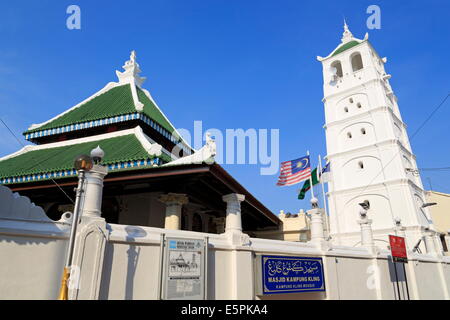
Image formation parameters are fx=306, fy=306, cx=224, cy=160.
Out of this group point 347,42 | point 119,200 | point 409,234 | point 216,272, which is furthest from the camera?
point 347,42

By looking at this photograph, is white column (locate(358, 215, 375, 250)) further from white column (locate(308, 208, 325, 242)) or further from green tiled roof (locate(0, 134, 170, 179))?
green tiled roof (locate(0, 134, 170, 179))

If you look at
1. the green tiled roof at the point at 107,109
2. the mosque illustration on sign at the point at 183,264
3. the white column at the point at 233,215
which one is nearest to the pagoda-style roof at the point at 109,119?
the green tiled roof at the point at 107,109

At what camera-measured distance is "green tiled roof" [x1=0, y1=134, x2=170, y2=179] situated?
12016 mm

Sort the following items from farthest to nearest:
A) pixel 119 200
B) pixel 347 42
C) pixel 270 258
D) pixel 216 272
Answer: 1. pixel 347 42
2. pixel 119 200
3. pixel 270 258
4. pixel 216 272

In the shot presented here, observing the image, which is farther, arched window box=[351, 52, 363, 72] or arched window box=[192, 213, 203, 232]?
arched window box=[351, 52, 363, 72]

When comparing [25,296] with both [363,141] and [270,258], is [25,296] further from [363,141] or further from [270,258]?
Result: [363,141]

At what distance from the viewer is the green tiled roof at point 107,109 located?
16.6 meters

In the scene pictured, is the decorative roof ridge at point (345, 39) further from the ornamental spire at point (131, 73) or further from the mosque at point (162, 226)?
the ornamental spire at point (131, 73)

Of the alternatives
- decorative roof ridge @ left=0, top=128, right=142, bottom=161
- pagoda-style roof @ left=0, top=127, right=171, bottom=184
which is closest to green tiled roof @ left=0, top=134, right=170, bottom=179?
pagoda-style roof @ left=0, top=127, right=171, bottom=184

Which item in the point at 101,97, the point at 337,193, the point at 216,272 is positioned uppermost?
the point at 101,97

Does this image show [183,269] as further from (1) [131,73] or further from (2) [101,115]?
(1) [131,73]

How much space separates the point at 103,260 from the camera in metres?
6.76
